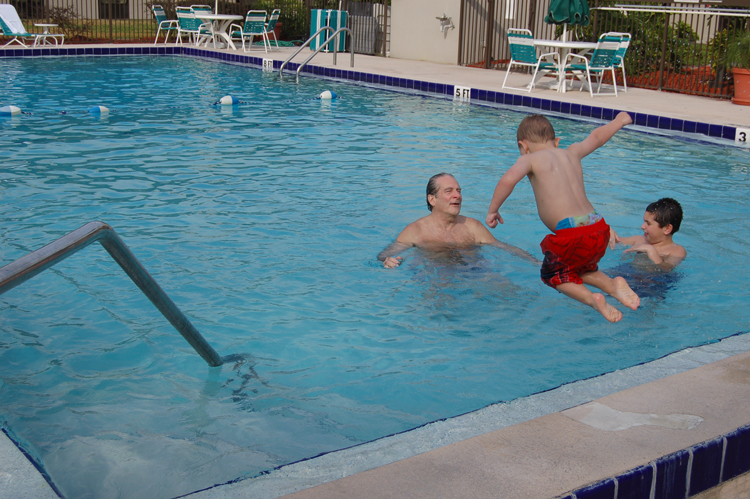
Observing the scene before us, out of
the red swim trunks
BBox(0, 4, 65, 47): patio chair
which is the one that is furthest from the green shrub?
the red swim trunks

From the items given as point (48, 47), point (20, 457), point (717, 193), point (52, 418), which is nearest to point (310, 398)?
point (52, 418)

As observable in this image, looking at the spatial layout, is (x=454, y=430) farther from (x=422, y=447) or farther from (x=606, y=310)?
(x=606, y=310)

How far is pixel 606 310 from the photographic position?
12.6ft

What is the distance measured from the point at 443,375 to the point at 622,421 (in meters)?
1.33

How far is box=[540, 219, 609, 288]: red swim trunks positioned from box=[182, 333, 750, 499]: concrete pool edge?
0.88 metres

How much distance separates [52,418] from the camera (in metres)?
3.37

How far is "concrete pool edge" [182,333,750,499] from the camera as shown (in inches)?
93.8

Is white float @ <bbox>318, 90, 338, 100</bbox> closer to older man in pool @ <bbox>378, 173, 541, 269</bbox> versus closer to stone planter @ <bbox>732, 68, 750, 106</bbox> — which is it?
stone planter @ <bbox>732, 68, 750, 106</bbox>

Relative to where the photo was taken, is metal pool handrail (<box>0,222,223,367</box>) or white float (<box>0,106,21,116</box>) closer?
metal pool handrail (<box>0,222,223,367</box>)

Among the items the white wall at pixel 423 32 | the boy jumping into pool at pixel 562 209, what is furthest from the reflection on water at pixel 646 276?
the white wall at pixel 423 32

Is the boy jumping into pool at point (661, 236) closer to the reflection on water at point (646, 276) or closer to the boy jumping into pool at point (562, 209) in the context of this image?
the reflection on water at point (646, 276)

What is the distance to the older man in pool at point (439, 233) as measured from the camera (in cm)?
516

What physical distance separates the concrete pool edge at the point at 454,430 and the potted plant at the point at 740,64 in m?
9.11

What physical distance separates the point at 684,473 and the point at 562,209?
82.4 inches
